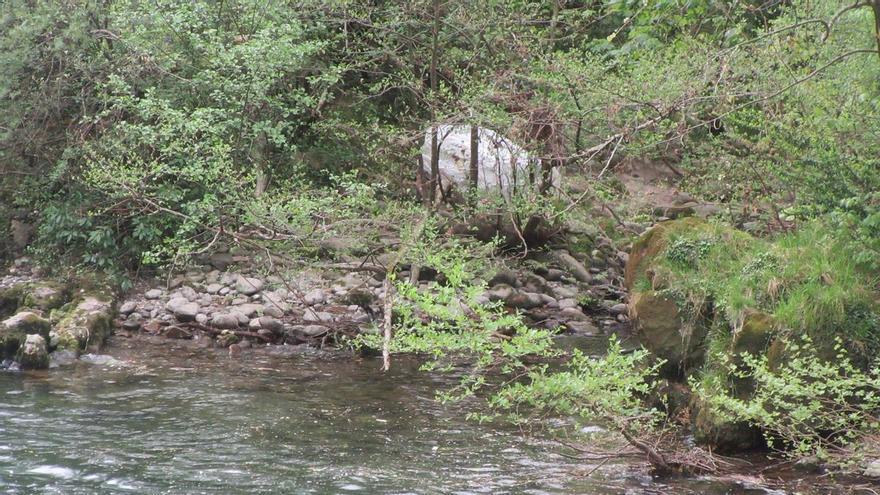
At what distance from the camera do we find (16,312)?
1270cm

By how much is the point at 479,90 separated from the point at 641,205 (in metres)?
3.39

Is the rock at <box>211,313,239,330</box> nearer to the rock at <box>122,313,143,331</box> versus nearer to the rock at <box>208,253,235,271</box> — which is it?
the rock at <box>122,313,143,331</box>

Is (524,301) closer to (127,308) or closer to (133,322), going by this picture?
(133,322)

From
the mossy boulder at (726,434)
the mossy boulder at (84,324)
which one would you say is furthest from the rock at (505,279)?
the mossy boulder at (726,434)

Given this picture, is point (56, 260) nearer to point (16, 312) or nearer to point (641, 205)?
point (16, 312)

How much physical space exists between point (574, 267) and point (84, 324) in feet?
24.7

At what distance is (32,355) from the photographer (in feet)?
35.2

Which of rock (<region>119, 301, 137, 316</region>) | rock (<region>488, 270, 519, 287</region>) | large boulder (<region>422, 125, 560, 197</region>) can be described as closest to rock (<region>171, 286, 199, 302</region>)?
rock (<region>119, 301, 137, 316</region>)

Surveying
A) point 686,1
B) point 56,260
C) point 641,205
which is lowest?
point 56,260

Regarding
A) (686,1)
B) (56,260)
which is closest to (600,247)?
(686,1)

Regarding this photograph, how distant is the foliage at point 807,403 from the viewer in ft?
20.1

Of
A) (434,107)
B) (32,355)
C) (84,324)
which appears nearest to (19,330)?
(32,355)

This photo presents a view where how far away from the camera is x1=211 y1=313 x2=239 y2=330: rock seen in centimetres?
1246

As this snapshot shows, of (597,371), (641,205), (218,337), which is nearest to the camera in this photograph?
(597,371)
